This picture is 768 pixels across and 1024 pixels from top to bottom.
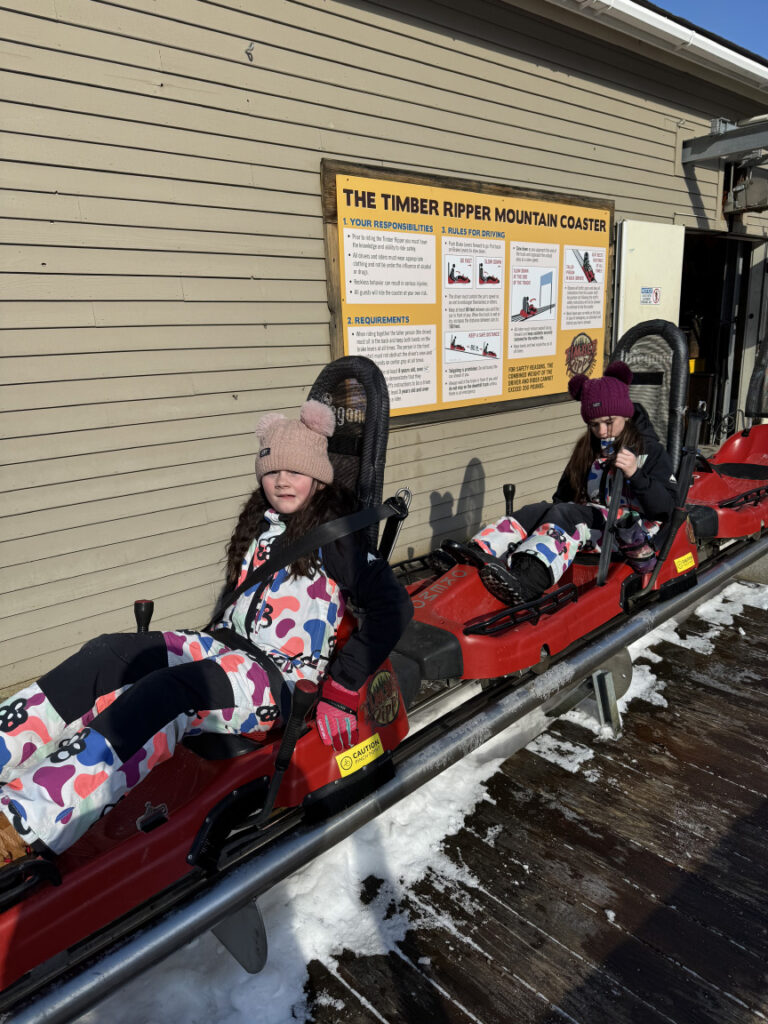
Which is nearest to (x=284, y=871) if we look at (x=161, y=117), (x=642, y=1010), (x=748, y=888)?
(x=642, y=1010)

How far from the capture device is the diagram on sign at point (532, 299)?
231 inches

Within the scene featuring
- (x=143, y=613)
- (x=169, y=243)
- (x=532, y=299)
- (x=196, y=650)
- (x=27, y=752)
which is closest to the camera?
(x=27, y=752)

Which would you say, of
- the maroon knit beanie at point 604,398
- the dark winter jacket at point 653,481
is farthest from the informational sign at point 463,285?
the dark winter jacket at point 653,481

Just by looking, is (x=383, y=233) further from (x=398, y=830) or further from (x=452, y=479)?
(x=398, y=830)

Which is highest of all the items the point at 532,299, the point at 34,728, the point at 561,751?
the point at 532,299

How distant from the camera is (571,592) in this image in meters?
3.02

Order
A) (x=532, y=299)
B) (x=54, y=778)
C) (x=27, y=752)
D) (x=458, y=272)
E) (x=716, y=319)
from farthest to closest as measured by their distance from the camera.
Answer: (x=716, y=319) → (x=532, y=299) → (x=458, y=272) → (x=27, y=752) → (x=54, y=778)

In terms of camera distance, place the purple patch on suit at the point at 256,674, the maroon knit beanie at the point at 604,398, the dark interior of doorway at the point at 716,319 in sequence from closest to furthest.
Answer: the purple patch on suit at the point at 256,674 < the maroon knit beanie at the point at 604,398 < the dark interior of doorway at the point at 716,319

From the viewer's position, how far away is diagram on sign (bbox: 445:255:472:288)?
532cm

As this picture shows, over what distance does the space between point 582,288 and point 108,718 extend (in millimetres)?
6034

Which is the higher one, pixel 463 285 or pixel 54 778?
pixel 463 285

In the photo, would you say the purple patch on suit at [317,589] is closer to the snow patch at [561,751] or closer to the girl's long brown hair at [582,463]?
the snow patch at [561,751]

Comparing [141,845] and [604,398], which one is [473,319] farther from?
[141,845]

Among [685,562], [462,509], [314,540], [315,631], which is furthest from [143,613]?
[462,509]
